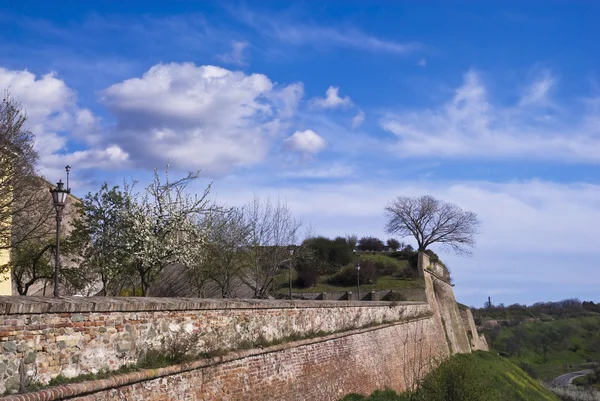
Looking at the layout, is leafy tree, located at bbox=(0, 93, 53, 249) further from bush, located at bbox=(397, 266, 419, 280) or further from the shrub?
bush, located at bbox=(397, 266, 419, 280)

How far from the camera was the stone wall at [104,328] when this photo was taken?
5.84 metres

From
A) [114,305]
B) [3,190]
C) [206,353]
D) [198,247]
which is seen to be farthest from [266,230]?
[114,305]

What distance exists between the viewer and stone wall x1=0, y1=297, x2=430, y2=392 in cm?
584

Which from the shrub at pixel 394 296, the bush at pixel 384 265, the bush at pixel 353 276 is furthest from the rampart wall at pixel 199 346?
the bush at pixel 384 265

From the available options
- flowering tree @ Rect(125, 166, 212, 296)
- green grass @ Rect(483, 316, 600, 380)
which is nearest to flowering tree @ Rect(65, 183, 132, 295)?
flowering tree @ Rect(125, 166, 212, 296)

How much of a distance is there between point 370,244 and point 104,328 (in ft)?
169

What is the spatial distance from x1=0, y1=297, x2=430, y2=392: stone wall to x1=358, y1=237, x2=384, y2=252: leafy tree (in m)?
45.9

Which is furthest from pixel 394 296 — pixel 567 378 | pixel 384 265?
pixel 567 378

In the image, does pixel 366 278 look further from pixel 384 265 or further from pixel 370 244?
pixel 370 244

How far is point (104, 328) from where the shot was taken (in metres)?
7.01

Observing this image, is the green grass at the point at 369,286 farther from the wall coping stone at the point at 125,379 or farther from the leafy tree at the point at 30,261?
the wall coping stone at the point at 125,379

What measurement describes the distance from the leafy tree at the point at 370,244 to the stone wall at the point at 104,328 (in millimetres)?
45882

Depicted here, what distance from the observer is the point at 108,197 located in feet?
62.6

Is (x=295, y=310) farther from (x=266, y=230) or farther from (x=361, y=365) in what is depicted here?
(x=266, y=230)
